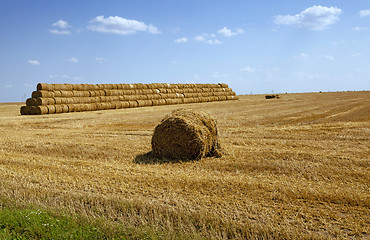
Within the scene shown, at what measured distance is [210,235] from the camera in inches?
155

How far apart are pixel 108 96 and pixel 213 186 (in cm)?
2172

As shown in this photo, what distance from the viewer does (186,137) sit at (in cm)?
778

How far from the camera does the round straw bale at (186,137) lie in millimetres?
7727

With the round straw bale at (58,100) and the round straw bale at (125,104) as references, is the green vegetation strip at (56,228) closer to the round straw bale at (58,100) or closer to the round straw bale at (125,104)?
the round straw bale at (58,100)

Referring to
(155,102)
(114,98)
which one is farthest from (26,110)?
(155,102)

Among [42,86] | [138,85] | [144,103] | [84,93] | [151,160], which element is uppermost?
[138,85]

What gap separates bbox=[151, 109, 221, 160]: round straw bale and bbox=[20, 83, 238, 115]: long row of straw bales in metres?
15.4

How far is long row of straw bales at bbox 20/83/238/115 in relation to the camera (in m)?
21.9

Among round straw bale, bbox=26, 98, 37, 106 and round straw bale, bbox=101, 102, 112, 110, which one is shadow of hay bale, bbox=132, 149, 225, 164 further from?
round straw bale, bbox=101, 102, 112, 110

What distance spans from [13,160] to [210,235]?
5757 mm

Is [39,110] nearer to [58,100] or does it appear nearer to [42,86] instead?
[58,100]

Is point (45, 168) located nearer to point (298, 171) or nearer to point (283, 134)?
point (298, 171)

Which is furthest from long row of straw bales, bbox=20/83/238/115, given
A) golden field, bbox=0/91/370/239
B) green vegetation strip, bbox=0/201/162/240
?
green vegetation strip, bbox=0/201/162/240

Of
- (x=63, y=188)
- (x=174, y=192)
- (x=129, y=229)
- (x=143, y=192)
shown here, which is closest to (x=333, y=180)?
(x=174, y=192)
